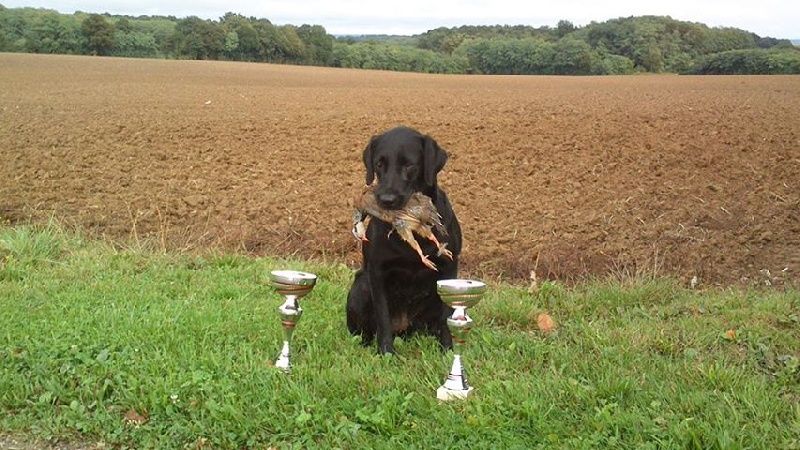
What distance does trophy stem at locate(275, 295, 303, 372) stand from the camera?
14.4 feet

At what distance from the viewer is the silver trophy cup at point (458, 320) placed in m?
3.92

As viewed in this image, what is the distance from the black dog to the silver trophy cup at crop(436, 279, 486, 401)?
33.1 inches

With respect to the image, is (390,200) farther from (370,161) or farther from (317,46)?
(317,46)

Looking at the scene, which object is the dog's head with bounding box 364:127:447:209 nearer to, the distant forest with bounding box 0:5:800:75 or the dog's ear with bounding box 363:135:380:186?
the dog's ear with bounding box 363:135:380:186

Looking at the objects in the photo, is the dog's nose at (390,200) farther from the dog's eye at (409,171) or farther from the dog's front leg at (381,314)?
the dog's front leg at (381,314)

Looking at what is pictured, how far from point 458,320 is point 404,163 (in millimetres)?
1227

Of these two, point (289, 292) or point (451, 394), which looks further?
point (289, 292)

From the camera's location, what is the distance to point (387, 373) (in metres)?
4.43

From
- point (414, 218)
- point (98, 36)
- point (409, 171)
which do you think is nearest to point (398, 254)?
point (414, 218)

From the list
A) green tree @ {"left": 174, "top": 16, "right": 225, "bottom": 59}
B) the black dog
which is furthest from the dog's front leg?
green tree @ {"left": 174, "top": 16, "right": 225, "bottom": 59}

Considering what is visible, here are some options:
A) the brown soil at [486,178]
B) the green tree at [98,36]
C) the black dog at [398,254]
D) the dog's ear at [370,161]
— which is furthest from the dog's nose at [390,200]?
the green tree at [98,36]

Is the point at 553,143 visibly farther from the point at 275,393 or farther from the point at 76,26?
the point at 76,26

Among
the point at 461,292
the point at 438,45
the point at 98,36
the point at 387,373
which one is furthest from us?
the point at 438,45

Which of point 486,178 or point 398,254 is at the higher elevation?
point 398,254
